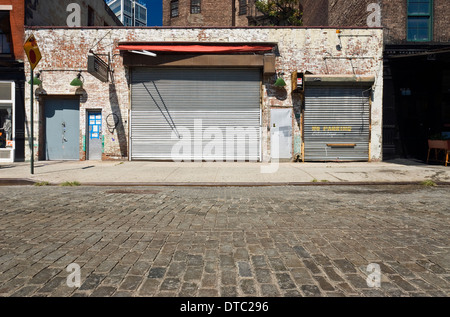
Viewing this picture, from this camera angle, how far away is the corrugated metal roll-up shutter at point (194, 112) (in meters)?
14.2

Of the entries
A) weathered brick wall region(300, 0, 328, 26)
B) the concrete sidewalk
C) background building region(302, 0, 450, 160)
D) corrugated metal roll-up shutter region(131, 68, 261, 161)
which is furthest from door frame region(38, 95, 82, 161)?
weathered brick wall region(300, 0, 328, 26)

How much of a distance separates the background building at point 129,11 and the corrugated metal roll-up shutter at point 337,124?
10950 cm

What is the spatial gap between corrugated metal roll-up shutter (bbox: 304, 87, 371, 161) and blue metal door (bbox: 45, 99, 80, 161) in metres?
11.5

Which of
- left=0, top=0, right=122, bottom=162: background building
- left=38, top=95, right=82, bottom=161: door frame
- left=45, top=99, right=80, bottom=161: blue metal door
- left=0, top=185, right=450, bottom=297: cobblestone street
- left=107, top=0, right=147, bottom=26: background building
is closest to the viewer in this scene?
left=0, top=185, right=450, bottom=297: cobblestone street

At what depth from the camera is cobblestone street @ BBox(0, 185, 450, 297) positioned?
2320mm

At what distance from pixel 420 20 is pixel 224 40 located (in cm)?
921

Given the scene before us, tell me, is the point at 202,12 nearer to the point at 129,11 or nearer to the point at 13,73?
the point at 13,73

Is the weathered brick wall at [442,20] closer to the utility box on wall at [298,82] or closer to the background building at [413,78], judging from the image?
the background building at [413,78]

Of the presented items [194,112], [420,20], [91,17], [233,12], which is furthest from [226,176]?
[233,12]

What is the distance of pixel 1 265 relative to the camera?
272 cm

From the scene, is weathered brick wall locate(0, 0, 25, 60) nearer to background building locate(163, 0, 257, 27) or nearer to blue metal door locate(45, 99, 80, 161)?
blue metal door locate(45, 99, 80, 161)

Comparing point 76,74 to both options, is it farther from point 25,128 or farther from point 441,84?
point 441,84

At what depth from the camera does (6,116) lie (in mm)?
14195
